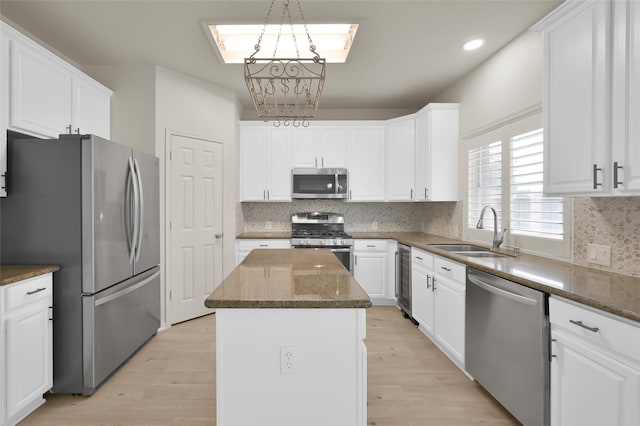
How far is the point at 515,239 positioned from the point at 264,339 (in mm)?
2366

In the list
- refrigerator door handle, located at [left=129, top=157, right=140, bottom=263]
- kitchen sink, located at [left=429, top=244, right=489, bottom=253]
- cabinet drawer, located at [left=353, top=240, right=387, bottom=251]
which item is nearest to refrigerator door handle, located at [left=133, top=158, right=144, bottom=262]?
refrigerator door handle, located at [left=129, top=157, right=140, bottom=263]

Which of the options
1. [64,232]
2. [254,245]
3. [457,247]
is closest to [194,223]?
[254,245]

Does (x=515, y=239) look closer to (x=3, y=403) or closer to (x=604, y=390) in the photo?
(x=604, y=390)

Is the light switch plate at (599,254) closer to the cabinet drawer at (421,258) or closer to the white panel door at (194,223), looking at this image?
the cabinet drawer at (421,258)

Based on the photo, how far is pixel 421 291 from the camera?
3328 mm

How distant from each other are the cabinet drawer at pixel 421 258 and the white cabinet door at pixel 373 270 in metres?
0.72

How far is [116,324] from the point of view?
2.50m

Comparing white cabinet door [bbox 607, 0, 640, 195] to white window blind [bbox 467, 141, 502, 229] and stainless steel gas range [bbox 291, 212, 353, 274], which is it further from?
stainless steel gas range [bbox 291, 212, 353, 274]

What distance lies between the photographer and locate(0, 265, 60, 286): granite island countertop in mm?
1849

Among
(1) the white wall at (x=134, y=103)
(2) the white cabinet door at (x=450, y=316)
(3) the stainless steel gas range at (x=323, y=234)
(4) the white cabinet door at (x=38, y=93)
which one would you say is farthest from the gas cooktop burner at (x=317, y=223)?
(4) the white cabinet door at (x=38, y=93)

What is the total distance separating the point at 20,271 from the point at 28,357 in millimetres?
524

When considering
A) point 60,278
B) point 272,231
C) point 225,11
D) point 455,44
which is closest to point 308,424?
point 60,278

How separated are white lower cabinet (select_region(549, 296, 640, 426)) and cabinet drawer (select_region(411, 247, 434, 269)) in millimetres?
1510

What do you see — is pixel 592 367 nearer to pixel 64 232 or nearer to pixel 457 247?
pixel 457 247
